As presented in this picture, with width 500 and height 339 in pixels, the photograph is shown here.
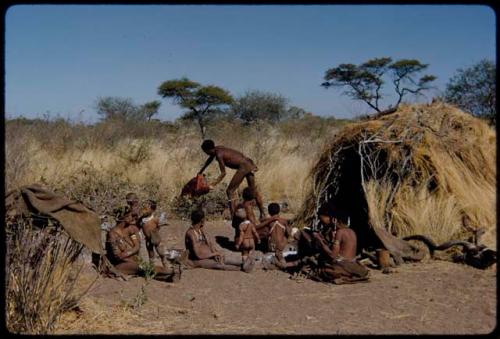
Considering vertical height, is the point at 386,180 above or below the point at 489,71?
below

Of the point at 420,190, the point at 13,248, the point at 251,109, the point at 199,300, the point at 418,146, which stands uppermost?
the point at 251,109

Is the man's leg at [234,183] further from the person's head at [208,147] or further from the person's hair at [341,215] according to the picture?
the person's hair at [341,215]

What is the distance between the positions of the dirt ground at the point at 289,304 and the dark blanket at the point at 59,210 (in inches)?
21.6

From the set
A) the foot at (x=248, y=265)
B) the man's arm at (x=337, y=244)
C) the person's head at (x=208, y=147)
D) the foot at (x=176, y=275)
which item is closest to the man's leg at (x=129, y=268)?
the foot at (x=176, y=275)

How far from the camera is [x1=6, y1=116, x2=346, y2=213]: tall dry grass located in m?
11.4

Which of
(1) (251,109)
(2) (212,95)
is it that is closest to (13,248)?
(2) (212,95)

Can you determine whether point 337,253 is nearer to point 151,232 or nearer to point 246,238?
point 246,238

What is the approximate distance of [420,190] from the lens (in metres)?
8.86

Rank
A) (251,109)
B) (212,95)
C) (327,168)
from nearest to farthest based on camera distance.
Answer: (327,168), (212,95), (251,109)

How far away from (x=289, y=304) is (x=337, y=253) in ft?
4.38

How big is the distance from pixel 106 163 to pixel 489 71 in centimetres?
1553

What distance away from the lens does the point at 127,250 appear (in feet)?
24.7

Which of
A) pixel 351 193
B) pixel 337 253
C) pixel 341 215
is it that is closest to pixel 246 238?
pixel 337 253

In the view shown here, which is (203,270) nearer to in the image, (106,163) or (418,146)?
(418,146)
